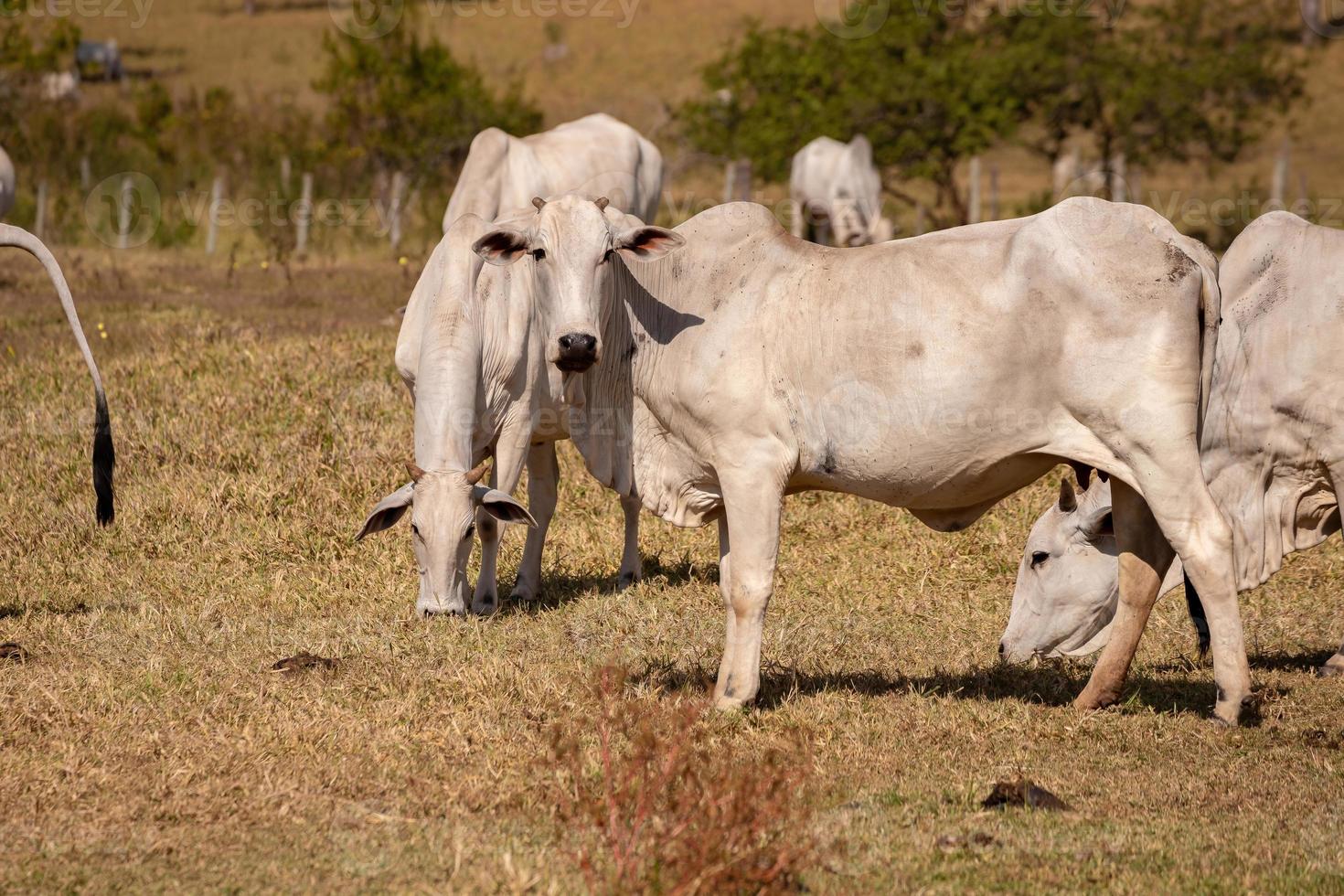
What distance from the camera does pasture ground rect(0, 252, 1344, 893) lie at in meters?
4.03

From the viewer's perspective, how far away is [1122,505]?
213 inches

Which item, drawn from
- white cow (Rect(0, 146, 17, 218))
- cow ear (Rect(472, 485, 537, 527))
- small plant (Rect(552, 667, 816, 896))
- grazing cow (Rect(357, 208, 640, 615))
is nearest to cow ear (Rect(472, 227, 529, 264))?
grazing cow (Rect(357, 208, 640, 615))

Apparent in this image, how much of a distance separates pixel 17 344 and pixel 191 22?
134 feet

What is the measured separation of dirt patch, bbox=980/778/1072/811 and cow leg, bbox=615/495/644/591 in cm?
315

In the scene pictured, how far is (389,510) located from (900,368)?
95.9 inches

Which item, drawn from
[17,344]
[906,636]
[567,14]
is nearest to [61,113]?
[17,344]

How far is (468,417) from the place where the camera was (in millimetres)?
6641

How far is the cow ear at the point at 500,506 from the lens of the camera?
6.49 m

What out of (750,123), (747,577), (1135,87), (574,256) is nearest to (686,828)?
(747,577)

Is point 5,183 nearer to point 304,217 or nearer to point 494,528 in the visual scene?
point 304,217

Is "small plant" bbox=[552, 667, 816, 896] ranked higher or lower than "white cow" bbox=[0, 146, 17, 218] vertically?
lower

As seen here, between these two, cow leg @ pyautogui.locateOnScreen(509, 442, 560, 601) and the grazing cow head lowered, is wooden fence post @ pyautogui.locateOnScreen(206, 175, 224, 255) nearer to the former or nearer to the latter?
cow leg @ pyautogui.locateOnScreen(509, 442, 560, 601)

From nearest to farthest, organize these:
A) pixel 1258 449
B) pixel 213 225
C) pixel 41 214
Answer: pixel 1258 449
pixel 213 225
pixel 41 214

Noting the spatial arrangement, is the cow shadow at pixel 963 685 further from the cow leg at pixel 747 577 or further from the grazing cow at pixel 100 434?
the grazing cow at pixel 100 434
